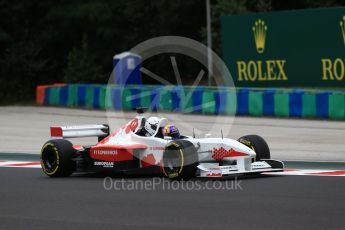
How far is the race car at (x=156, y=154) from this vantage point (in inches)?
512

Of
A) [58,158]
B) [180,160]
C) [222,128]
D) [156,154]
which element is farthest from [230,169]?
[222,128]

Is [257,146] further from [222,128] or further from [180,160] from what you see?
[222,128]

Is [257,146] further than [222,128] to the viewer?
No

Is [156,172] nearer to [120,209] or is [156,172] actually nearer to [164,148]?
[164,148]

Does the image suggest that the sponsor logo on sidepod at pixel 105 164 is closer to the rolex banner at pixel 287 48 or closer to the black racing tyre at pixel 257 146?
the black racing tyre at pixel 257 146

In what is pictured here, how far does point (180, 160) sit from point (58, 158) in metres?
2.38

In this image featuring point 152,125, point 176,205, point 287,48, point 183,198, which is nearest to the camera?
point 176,205

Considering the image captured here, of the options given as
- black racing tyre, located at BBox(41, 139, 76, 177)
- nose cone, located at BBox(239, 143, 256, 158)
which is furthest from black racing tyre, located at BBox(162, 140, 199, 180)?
black racing tyre, located at BBox(41, 139, 76, 177)

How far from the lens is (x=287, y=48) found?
2944 centimetres

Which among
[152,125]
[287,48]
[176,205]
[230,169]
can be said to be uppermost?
[287,48]

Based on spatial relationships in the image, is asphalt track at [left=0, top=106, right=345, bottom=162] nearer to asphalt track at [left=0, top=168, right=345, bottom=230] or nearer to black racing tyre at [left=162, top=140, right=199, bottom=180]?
black racing tyre at [left=162, top=140, right=199, bottom=180]

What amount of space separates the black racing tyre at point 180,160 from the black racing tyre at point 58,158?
6.19 ft

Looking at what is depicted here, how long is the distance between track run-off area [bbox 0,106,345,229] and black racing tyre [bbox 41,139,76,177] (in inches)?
6.3

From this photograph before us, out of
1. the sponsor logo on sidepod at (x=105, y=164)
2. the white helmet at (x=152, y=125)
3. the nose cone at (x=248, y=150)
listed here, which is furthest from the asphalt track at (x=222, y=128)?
the sponsor logo on sidepod at (x=105, y=164)
